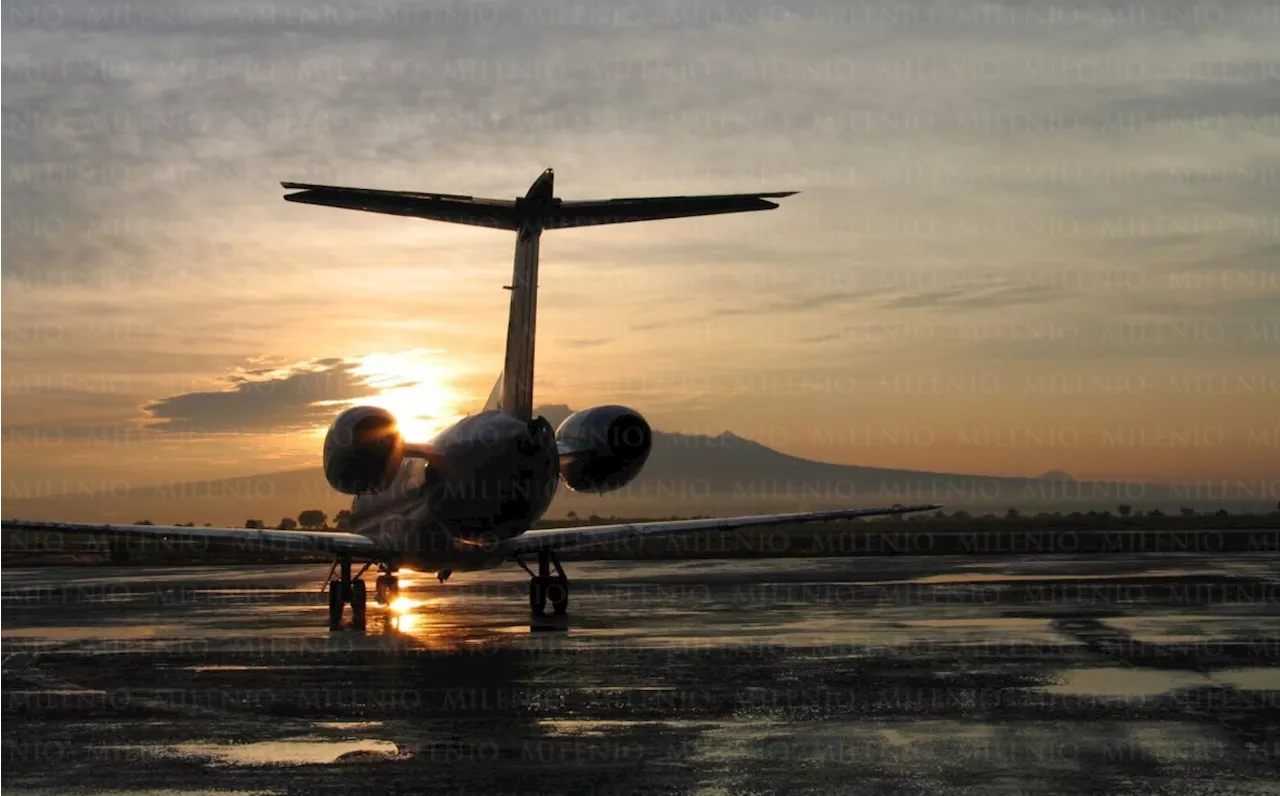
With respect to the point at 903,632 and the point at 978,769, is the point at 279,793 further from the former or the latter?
the point at 903,632

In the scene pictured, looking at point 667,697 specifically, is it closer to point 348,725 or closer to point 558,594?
point 348,725

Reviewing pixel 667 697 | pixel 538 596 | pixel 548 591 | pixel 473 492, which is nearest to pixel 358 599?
pixel 538 596

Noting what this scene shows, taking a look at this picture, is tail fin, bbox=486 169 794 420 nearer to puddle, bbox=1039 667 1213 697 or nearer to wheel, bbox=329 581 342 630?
wheel, bbox=329 581 342 630

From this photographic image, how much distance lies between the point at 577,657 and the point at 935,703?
20.3 feet

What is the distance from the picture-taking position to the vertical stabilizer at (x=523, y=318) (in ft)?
82.8

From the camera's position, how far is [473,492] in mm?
25016

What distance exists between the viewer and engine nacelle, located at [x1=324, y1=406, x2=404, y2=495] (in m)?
23.8

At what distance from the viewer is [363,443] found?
2377 centimetres

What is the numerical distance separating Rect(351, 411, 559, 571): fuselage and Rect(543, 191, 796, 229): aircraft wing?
3.83 meters

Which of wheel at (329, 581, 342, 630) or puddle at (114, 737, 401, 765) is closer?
puddle at (114, 737, 401, 765)

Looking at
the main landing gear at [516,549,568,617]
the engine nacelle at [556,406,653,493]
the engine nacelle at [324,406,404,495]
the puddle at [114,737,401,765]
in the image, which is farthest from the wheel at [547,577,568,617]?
the puddle at [114,737,401,765]

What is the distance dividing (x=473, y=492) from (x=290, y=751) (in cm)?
1336

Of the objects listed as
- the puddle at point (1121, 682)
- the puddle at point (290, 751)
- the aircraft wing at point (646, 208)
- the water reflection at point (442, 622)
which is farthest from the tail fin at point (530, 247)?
the puddle at point (290, 751)

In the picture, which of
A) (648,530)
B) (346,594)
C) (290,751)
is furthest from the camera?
(648,530)
